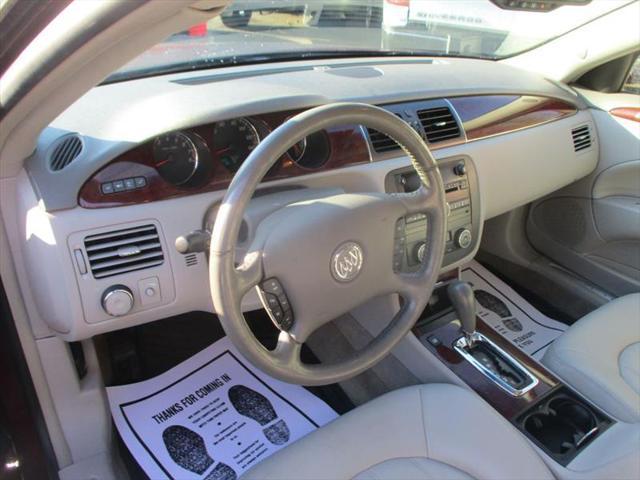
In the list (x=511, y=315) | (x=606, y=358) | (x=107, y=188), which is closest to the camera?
(x=107, y=188)

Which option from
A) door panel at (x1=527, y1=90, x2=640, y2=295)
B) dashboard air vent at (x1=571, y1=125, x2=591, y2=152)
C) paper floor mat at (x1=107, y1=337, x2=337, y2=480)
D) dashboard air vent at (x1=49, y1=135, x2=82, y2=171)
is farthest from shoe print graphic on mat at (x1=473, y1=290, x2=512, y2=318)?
dashboard air vent at (x1=49, y1=135, x2=82, y2=171)

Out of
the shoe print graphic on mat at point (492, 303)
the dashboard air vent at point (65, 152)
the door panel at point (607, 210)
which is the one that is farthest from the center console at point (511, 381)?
the dashboard air vent at point (65, 152)

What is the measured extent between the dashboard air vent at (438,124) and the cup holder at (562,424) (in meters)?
0.79

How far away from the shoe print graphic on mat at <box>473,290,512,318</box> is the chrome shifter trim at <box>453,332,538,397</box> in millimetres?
498

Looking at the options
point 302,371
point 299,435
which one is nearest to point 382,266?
point 302,371

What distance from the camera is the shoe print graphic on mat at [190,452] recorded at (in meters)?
1.54

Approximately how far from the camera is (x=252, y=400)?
68.7 inches

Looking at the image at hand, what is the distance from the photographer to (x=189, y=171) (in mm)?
1398

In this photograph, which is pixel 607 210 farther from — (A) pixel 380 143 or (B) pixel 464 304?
(A) pixel 380 143

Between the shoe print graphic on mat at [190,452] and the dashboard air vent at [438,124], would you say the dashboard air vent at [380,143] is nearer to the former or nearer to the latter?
the dashboard air vent at [438,124]

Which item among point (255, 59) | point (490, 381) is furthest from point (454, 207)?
point (255, 59)

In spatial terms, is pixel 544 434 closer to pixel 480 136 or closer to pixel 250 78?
pixel 480 136

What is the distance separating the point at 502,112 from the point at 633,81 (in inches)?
29.9

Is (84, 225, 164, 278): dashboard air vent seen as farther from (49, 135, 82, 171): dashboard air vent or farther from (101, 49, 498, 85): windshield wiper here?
(101, 49, 498, 85): windshield wiper
